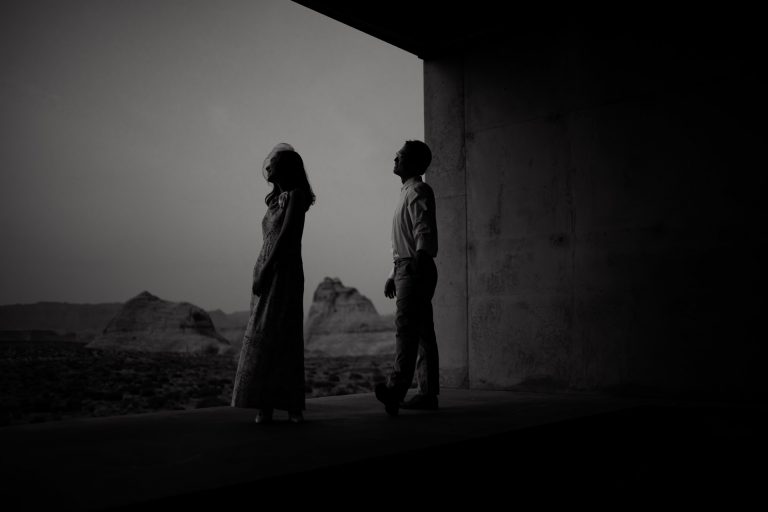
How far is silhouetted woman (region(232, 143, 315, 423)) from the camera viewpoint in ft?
10.3

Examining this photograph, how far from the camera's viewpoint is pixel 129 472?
1.97 m

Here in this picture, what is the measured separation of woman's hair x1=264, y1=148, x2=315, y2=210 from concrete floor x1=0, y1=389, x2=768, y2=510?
1.36m

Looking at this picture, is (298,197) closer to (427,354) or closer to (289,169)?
(289,169)

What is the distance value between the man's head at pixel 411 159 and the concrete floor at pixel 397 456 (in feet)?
5.30

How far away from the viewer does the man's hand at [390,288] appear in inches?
155

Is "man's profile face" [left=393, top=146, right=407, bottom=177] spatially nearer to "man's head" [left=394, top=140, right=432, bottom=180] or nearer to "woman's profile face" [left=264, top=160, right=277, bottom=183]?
"man's head" [left=394, top=140, right=432, bottom=180]

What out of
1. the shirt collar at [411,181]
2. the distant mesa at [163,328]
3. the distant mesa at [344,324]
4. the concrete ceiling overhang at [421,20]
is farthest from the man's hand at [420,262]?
the distant mesa at [344,324]

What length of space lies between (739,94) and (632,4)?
118 centimetres

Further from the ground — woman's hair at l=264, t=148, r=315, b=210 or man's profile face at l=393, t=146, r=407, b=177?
man's profile face at l=393, t=146, r=407, b=177

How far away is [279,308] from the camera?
323 cm

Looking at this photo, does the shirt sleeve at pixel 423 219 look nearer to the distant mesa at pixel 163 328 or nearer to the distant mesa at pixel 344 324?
the distant mesa at pixel 163 328

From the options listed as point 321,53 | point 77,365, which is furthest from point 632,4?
point 77,365

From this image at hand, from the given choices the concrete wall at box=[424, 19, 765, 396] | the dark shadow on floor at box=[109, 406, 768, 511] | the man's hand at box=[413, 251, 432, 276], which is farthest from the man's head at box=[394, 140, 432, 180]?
the dark shadow on floor at box=[109, 406, 768, 511]

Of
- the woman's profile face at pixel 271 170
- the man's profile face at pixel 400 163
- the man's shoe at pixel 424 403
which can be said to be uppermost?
the man's profile face at pixel 400 163
